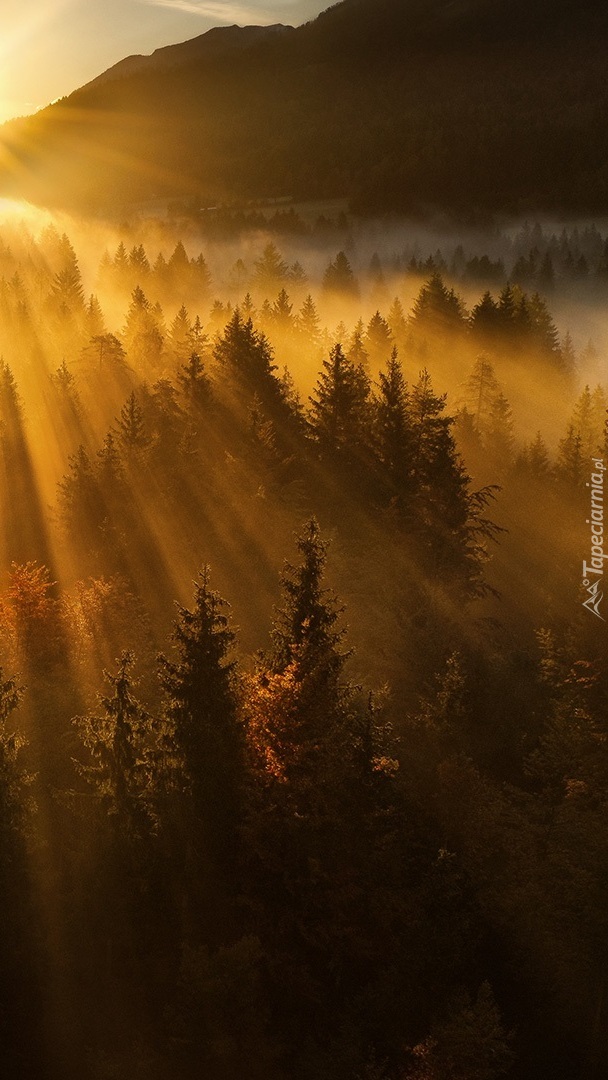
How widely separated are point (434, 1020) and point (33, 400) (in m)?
59.6

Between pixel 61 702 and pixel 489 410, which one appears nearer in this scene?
pixel 61 702

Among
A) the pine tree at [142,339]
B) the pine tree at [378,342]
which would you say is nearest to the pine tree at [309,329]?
the pine tree at [378,342]

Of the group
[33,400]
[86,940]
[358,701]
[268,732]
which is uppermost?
[33,400]

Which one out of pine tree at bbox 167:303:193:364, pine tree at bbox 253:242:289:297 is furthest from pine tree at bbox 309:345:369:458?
pine tree at bbox 253:242:289:297

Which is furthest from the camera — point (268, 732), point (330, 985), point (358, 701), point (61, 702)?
point (61, 702)

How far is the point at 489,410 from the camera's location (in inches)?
2886

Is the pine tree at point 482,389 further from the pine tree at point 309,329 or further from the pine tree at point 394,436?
the pine tree at point 394,436

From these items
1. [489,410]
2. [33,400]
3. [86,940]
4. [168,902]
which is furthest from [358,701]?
[33,400]

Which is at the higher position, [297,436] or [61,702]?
[297,436]

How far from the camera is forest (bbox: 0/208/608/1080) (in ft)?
90.3

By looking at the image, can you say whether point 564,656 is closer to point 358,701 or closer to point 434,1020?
point 358,701
